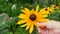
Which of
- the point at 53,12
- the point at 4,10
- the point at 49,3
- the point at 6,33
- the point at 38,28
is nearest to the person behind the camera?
the point at 38,28

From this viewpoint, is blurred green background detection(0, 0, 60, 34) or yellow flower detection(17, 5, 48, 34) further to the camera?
blurred green background detection(0, 0, 60, 34)

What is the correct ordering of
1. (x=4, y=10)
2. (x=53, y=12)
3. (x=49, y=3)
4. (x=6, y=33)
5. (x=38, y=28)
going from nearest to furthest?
(x=38, y=28), (x=6, y=33), (x=53, y=12), (x=4, y=10), (x=49, y=3)

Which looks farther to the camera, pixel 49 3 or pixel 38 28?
pixel 49 3

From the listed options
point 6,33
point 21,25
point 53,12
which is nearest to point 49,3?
point 53,12

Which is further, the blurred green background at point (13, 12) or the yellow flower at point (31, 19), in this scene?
the blurred green background at point (13, 12)

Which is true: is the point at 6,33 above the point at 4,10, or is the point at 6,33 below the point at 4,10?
below

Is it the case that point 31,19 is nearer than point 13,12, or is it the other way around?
point 31,19

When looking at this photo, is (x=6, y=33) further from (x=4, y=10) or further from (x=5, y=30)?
(x=4, y=10)
